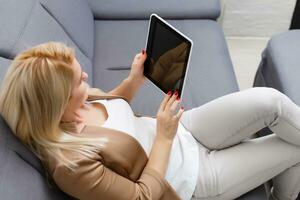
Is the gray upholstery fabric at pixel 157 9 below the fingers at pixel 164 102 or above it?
above

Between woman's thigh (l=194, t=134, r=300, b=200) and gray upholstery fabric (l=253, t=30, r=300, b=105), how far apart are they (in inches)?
12.4

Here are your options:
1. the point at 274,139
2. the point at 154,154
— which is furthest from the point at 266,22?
the point at 154,154

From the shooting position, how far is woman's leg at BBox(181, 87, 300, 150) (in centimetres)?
132

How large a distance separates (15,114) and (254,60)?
1.75 m

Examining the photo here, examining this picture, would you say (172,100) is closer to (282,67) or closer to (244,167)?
(244,167)

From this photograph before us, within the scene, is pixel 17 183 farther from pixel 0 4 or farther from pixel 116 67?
pixel 116 67

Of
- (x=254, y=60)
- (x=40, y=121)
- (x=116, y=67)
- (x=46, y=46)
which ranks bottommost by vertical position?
(x=254, y=60)

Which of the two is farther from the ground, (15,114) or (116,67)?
(15,114)

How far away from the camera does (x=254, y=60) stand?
2.49m

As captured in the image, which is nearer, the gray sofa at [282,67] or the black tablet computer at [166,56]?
the black tablet computer at [166,56]

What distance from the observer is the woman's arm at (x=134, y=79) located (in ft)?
4.63

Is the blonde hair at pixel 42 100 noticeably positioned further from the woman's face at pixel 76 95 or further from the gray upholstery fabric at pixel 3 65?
the gray upholstery fabric at pixel 3 65

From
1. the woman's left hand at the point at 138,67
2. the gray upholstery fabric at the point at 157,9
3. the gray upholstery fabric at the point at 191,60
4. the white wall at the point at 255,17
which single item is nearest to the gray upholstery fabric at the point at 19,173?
the woman's left hand at the point at 138,67

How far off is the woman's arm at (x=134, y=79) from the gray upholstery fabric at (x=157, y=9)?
→ 0.73 metres
